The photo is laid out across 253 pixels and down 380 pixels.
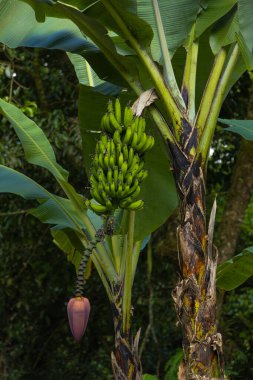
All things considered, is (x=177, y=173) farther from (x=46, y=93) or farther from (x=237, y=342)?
(x=237, y=342)

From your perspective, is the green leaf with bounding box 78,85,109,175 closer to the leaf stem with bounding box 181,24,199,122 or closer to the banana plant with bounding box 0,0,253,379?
the banana plant with bounding box 0,0,253,379

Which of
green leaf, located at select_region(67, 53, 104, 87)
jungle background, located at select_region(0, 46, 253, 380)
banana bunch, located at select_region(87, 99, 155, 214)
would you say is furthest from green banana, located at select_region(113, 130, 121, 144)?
jungle background, located at select_region(0, 46, 253, 380)

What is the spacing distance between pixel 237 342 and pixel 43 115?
279 centimetres

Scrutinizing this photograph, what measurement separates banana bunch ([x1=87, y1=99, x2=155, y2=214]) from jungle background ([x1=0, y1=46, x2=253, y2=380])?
2.80m

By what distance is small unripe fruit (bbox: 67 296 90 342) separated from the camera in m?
2.11

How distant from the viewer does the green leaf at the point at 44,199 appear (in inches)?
117

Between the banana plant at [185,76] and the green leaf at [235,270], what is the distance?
2.01 ft

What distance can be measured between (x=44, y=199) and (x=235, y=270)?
85 centimetres

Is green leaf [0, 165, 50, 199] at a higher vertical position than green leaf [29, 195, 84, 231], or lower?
higher

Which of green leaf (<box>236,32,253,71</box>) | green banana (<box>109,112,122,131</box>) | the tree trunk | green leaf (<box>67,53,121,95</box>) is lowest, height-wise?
the tree trunk

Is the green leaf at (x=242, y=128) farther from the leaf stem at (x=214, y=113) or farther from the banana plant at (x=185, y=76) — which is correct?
the leaf stem at (x=214, y=113)

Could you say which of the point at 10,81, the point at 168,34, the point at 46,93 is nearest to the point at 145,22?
the point at 168,34

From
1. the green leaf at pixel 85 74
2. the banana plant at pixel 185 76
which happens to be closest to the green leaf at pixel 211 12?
the banana plant at pixel 185 76

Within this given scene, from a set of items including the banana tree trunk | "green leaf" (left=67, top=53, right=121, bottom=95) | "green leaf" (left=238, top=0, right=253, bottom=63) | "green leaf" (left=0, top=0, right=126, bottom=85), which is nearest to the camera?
the banana tree trunk
